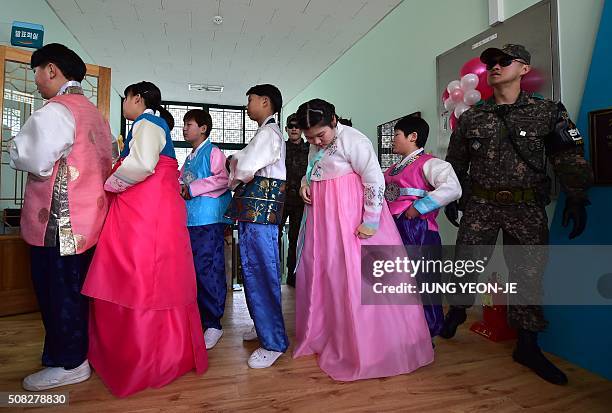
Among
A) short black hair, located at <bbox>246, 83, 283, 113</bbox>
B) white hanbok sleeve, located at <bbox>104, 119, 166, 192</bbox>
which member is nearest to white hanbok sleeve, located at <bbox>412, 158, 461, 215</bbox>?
short black hair, located at <bbox>246, 83, 283, 113</bbox>

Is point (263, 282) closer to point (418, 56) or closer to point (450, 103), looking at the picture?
point (450, 103)

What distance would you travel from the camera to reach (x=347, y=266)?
169 centimetres

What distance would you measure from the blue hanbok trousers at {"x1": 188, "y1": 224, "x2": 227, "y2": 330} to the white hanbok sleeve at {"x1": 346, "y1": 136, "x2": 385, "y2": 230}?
869mm

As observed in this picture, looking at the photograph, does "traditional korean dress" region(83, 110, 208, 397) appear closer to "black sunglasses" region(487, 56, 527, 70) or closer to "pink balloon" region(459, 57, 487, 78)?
"black sunglasses" region(487, 56, 527, 70)

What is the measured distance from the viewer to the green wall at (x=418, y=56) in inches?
74.0

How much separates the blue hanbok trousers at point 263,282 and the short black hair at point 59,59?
1.00 meters

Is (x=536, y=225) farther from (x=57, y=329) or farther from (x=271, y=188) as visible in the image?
(x=57, y=329)

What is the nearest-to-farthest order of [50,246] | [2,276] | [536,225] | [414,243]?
1. [50,246]
2. [536,225]
3. [414,243]
4. [2,276]

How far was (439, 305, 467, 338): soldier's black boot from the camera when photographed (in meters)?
2.12

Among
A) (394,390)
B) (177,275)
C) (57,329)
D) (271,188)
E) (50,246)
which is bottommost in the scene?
(394,390)

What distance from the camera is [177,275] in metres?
1.62

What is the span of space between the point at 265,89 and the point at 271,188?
52 centimetres

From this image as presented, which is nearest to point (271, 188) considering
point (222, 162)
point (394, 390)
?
point (222, 162)

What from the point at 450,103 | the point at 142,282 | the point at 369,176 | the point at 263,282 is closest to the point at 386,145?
the point at 450,103
